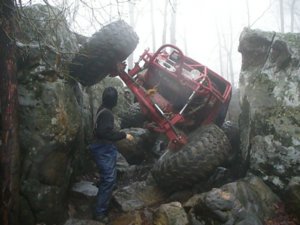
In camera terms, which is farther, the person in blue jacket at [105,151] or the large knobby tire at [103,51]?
the large knobby tire at [103,51]

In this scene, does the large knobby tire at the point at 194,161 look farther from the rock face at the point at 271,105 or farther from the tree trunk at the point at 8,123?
the tree trunk at the point at 8,123

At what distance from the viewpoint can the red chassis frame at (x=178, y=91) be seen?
5.70 meters

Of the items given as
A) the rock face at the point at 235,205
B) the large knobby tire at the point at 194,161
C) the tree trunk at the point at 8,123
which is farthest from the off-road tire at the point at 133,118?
the tree trunk at the point at 8,123


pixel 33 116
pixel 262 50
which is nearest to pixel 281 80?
pixel 262 50

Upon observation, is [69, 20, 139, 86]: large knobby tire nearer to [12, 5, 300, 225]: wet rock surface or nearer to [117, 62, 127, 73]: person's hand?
[117, 62, 127, 73]: person's hand

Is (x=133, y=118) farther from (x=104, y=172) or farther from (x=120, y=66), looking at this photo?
(x=104, y=172)

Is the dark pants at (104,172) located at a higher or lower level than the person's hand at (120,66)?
lower

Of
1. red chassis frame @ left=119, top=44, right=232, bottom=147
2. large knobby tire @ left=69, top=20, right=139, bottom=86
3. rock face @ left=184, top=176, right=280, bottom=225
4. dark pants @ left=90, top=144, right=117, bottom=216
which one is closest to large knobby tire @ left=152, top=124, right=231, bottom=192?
red chassis frame @ left=119, top=44, right=232, bottom=147

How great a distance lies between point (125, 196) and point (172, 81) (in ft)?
7.28

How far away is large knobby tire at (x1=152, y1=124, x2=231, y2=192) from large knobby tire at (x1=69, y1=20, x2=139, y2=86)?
1.76m

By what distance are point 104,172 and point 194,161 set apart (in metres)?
1.36

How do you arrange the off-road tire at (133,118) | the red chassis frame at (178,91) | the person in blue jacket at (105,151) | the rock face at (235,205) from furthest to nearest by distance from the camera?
the off-road tire at (133,118)
the red chassis frame at (178,91)
the person in blue jacket at (105,151)
the rock face at (235,205)

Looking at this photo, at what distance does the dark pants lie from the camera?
5195mm

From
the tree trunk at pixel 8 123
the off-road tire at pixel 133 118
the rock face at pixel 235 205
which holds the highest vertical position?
the tree trunk at pixel 8 123
